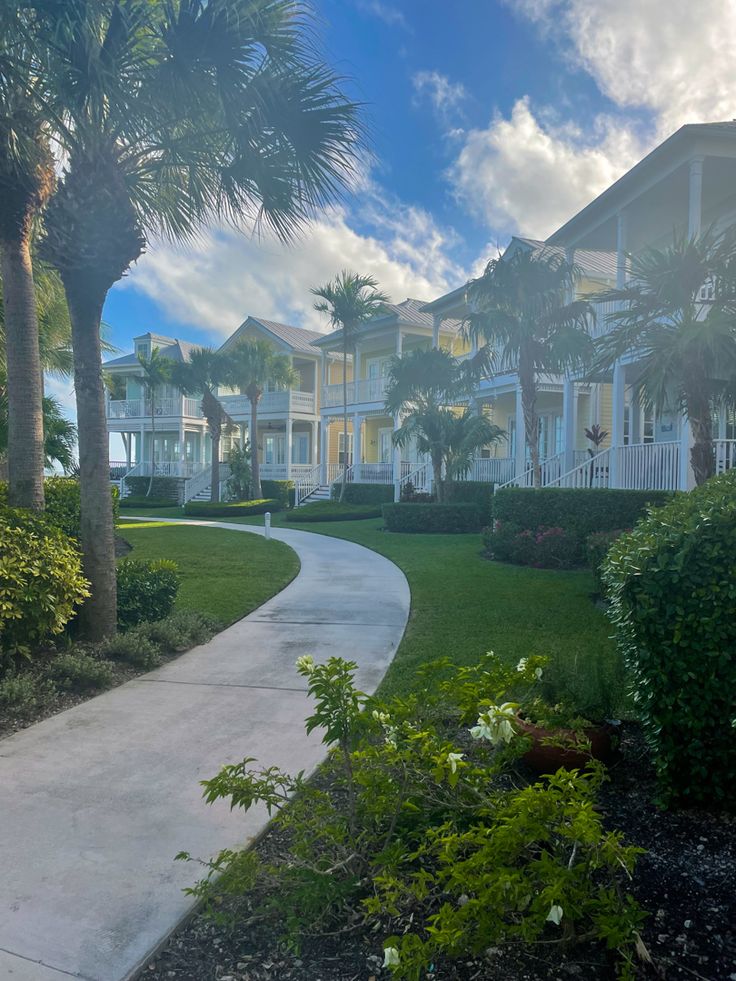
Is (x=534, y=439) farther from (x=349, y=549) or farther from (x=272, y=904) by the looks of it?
(x=272, y=904)

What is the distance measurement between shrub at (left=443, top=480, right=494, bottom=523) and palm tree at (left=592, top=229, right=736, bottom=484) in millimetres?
9549

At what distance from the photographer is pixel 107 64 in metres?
5.48

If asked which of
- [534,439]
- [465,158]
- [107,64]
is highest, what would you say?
[465,158]

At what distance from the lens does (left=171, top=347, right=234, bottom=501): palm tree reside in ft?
105

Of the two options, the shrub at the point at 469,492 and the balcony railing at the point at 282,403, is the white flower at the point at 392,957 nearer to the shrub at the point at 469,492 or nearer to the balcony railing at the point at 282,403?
the shrub at the point at 469,492

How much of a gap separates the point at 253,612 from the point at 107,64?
6021 mm

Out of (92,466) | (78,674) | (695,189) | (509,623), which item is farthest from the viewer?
(695,189)

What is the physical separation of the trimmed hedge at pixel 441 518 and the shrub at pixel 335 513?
466cm

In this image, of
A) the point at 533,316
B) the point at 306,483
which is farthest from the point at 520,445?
the point at 306,483

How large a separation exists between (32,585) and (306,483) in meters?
27.1

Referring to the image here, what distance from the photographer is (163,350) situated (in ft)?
140

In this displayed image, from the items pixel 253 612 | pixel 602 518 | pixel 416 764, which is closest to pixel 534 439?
pixel 602 518

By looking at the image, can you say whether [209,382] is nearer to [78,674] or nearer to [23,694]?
[78,674]

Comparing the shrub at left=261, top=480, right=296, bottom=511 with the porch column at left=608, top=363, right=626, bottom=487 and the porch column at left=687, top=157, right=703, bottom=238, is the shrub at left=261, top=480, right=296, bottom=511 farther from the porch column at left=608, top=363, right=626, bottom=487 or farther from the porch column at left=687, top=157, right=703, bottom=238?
the porch column at left=687, top=157, right=703, bottom=238
